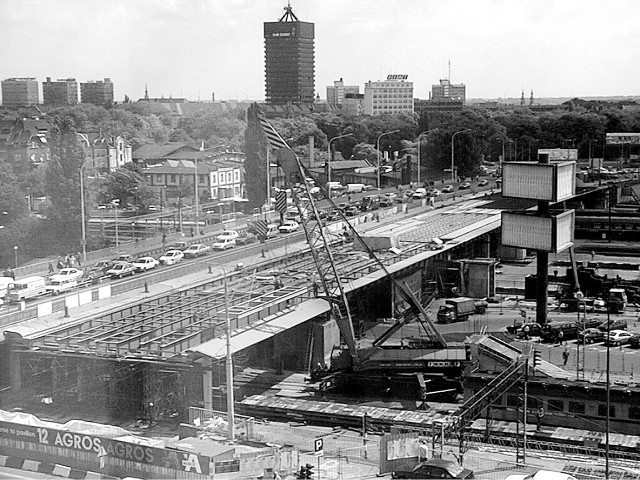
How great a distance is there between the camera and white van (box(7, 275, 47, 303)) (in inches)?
332

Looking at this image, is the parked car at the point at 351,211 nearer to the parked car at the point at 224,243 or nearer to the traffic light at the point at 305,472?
the parked car at the point at 224,243

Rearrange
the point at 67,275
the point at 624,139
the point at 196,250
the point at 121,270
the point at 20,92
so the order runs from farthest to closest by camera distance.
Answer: the point at 624,139 → the point at 20,92 → the point at 196,250 → the point at 121,270 → the point at 67,275

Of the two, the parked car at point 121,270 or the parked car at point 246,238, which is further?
the parked car at point 246,238

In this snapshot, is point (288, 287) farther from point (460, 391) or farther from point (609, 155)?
point (609, 155)

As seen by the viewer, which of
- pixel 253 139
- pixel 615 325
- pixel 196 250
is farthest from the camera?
pixel 253 139

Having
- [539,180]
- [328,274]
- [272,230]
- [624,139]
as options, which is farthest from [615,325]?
[624,139]

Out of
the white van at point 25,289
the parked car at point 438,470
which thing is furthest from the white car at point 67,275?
the parked car at point 438,470

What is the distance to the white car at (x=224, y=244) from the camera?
11.5 m

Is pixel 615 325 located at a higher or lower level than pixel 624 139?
lower

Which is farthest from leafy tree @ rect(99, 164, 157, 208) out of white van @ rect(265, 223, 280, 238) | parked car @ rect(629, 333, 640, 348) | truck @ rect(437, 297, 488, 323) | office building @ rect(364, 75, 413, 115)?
office building @ rect(364, 75, 413, 115)

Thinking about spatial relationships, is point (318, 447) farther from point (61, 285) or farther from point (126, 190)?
point (126, 190)

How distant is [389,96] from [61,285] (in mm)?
35095

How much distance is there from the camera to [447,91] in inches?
1864

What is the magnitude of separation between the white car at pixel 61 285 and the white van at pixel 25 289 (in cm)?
8
